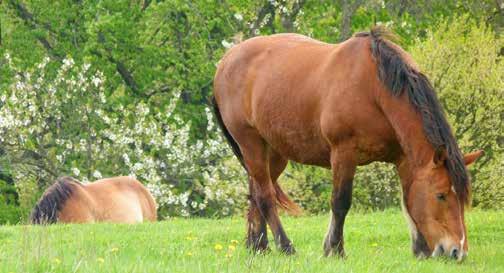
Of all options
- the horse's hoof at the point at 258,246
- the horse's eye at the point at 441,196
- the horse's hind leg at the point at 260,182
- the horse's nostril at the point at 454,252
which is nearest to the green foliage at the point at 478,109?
the horse's hind leg at the point at 260,182

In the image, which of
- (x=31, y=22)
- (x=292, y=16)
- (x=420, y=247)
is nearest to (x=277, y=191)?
(x=420, y=247)

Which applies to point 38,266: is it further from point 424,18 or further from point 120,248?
point 424,18

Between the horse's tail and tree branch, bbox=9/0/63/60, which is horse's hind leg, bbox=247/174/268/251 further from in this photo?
tree branch, bbox=9/0/63/60

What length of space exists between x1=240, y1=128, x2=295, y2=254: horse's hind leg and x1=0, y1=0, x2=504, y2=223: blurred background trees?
41.6ft

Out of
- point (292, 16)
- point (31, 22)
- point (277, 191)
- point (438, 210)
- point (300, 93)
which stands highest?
point (31, 22)

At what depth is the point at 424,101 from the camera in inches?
355

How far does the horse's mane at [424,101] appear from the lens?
880 centimetres

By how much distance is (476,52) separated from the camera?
21734mm

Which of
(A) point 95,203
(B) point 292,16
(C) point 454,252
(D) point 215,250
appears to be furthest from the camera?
(B) point 292,16

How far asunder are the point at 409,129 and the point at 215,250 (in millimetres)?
2264

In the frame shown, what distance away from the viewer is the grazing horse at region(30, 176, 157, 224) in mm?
16375

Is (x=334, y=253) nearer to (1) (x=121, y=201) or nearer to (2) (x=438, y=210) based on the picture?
(2) (x=438, y=210)

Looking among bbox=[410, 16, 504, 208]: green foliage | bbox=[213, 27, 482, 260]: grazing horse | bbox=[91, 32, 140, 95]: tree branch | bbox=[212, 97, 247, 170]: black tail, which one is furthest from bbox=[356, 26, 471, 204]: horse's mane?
bbox=[91, 32, 140, 95]: tree branch

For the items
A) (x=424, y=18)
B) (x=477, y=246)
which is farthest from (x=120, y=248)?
(x=424, y=18)
